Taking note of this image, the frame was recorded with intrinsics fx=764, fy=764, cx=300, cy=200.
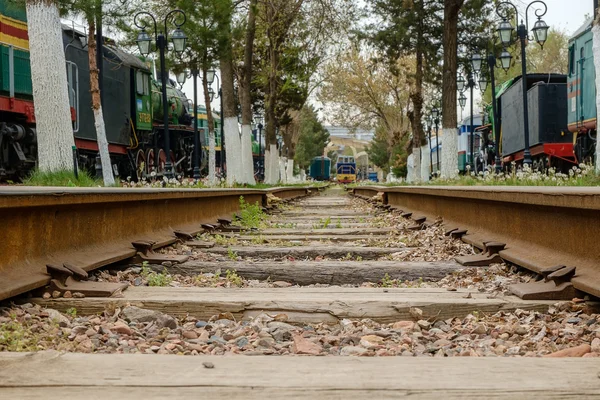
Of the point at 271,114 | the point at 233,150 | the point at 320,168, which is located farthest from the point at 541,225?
the point at 320,168

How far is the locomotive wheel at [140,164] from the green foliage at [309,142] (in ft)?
195

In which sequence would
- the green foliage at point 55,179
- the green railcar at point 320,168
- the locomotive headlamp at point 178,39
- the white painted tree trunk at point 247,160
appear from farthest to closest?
the green railcar at point 320,168 < the white painted tree trunk at point 247,160 < the locomotive headlamp at point 178,39 < the green foliage at point 55,179

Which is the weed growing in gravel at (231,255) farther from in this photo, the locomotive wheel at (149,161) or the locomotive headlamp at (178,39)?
the locomotive wheel at (149,161)

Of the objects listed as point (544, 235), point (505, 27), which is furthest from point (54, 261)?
point (505, 27)

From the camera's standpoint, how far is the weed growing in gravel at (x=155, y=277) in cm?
404

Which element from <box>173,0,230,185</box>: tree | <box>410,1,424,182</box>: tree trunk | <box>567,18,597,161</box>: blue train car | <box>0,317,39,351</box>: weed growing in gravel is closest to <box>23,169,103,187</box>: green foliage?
<box>0,317,39,351</box>: weed growing in gravel

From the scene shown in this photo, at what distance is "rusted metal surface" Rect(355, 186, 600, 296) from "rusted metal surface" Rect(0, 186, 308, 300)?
2.32m

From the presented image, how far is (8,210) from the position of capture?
3.36 meters

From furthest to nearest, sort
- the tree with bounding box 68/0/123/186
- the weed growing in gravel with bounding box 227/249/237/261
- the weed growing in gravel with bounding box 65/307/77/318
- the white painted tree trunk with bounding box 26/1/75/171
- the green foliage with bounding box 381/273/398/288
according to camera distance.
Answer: the tree with bounding box 68/0/123/186, the white painted tree trunk with bounding box 26/1/75/171, the weed growing in gravel with bounding box 227/249/237/261, the green foliage with bounding box 381/273/398/288, the weed growing in gravel with bounding box 65/307/77/318

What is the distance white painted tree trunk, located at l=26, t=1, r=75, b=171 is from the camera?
11.6 m

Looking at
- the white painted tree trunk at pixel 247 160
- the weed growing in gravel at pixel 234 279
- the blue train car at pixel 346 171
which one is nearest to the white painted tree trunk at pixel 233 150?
the white painted tree trunk at pixel 247 160

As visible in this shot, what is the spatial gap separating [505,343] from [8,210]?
216 cm

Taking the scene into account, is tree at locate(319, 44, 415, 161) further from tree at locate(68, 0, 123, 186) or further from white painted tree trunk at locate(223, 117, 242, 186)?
tree at locate(68, 0, 123, 186)

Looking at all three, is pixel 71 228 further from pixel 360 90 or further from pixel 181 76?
pixel 360 90
